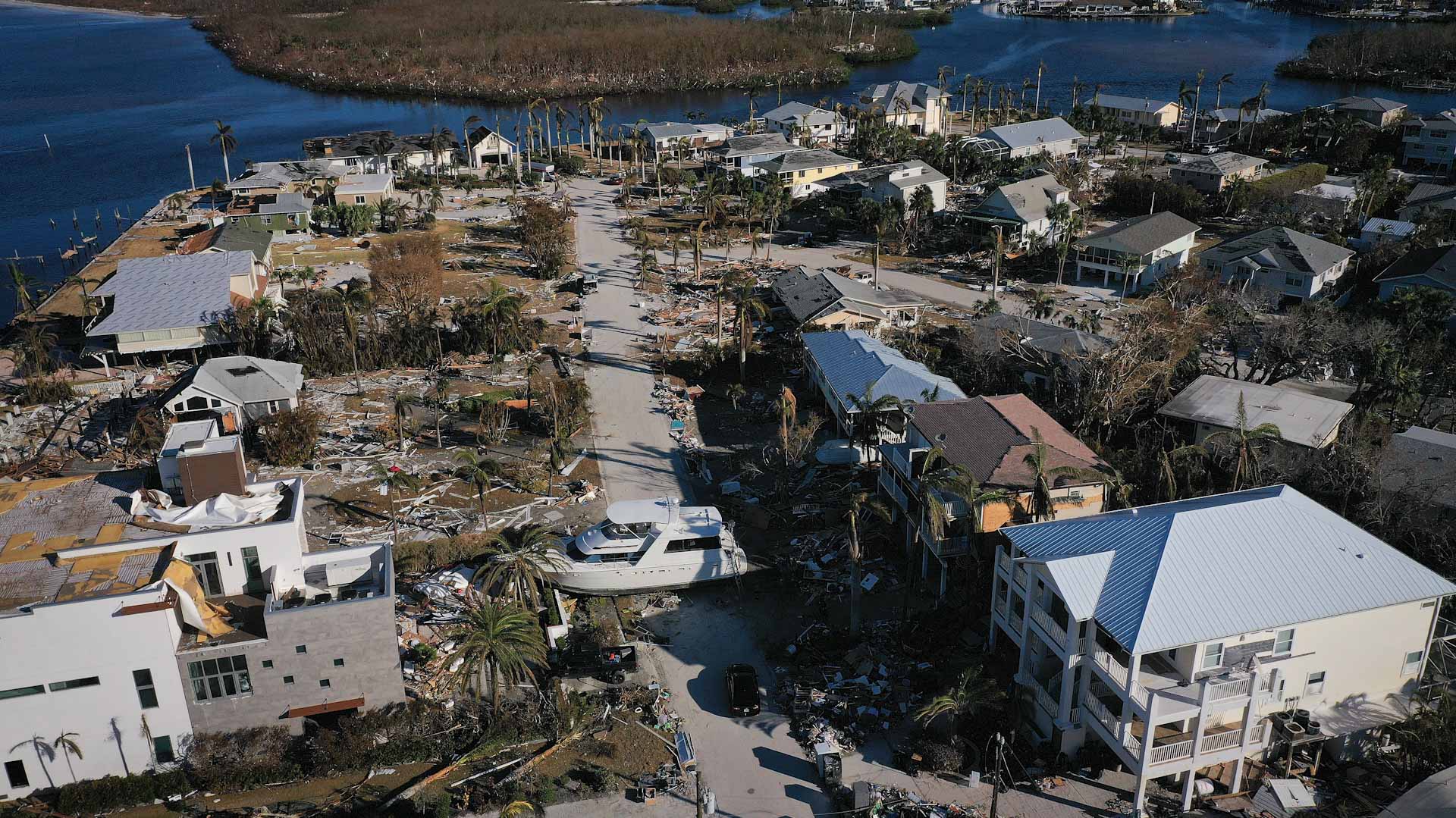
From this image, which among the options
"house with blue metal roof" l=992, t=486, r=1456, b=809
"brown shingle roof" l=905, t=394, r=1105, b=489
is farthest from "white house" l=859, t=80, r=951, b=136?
"house with blue metal roof" l=992, t=486, r=1456, b=809

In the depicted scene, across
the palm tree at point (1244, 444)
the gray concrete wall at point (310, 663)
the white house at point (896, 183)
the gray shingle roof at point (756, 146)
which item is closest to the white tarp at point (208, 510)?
the gray concrete wall at point (310, 663)

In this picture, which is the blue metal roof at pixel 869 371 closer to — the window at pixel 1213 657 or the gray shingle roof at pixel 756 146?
the window at pixel 1213 657

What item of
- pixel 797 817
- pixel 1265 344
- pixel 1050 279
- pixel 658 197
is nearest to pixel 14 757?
pixel 797 817

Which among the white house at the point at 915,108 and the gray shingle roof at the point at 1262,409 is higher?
the white house at the point at 915,108

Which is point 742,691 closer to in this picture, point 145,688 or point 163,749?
point 163,749

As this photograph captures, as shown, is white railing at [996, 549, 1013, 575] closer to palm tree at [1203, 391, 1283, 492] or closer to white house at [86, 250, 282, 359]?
palm tree at [1203, 391, 1283, 492]
